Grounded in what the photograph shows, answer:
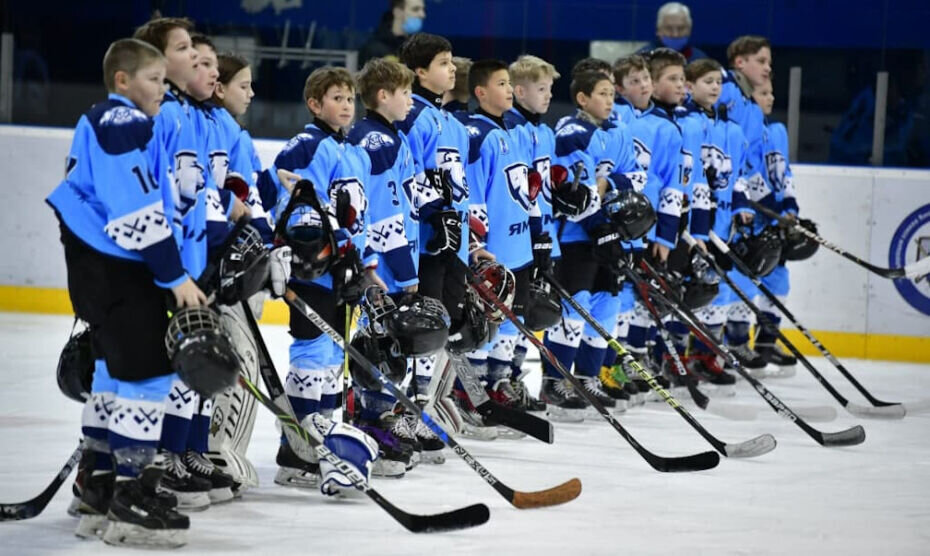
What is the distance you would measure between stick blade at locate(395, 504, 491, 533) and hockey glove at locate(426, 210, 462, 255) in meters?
1.18

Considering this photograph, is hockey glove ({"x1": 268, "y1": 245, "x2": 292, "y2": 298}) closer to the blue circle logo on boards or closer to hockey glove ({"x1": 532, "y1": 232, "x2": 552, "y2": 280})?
hockey glove ({"x1": 532, "y1": 232, "x2": 552, "y2": 280})

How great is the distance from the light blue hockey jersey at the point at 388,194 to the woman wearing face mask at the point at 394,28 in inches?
154

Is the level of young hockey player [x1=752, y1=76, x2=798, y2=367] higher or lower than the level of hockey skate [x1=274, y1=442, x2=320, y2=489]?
higher

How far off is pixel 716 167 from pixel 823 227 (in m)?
1.41

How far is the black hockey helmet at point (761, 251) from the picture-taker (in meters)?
6.87

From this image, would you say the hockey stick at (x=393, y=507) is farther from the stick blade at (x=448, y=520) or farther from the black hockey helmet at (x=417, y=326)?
the black hockey helmet at (x=417, y=326)

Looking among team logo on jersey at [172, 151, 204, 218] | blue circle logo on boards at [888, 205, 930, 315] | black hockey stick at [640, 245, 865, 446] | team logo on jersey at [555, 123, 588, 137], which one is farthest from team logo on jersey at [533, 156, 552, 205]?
blue circle logo on boards at [888, 205, 930, 315]

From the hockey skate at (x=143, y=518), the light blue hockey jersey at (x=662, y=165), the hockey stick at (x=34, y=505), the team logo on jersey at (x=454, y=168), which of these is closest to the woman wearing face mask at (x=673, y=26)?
the light blue hockey jersey at (x=662, y=165)

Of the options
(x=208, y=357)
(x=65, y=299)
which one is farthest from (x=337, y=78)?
(x=65, y=299)

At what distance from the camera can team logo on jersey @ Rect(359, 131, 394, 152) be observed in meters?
4.44

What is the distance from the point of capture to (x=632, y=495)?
436cm

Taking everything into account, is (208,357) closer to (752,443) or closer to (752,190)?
(752,443)

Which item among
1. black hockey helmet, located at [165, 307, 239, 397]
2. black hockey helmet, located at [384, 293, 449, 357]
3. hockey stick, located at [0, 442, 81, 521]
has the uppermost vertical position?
black hockey helmet, located at [165, 307, 239, 397]

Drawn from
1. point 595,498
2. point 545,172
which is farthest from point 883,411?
point 595,498
